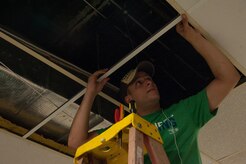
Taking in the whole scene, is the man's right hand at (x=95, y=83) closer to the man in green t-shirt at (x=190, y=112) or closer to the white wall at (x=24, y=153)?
the man in green t-shirt at (x=190, y=112)

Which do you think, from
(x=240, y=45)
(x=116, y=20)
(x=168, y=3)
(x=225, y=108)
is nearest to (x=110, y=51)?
(x=116, y=20)

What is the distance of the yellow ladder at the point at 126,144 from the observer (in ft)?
3.00

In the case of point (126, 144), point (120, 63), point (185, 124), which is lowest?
point (126, 144)

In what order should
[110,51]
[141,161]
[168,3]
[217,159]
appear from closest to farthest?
[141,161] < [168,3] < [110,51] < [217,159]

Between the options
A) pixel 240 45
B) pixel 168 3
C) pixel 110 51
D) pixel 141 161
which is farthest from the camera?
pixel 110 51

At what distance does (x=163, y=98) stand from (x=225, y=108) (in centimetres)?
45

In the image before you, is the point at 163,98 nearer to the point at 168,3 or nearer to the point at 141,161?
the point at 168,3

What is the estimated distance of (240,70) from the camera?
170 cm

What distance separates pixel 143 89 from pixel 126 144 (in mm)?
596

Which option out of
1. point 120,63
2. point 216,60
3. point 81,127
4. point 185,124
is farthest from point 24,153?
point 216,60

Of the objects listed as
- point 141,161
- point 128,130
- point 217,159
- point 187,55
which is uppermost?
point 187,55

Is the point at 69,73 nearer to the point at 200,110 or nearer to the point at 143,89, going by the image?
the point at 143,89

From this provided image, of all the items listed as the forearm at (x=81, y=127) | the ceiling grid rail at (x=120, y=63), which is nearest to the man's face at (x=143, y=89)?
the ceiling grid rail at (x=120, y=63)

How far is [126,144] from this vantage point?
1060 mm
